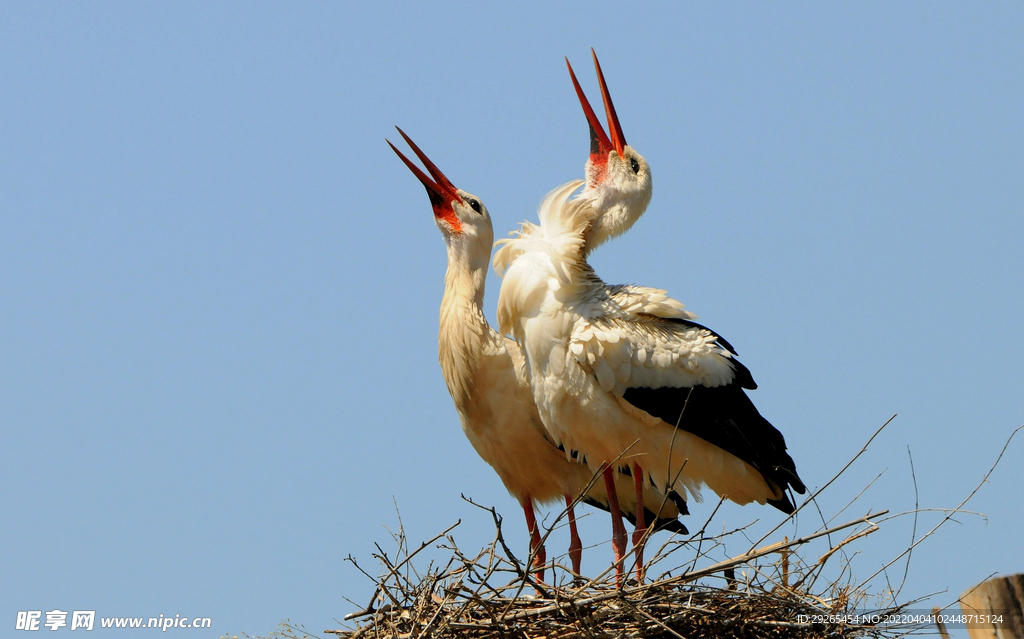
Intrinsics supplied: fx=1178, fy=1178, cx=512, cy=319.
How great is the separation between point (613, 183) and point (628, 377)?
1053 millimetres

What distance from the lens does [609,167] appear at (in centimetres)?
539

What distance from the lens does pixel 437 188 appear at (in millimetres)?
5895

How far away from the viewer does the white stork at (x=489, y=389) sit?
5.39 m

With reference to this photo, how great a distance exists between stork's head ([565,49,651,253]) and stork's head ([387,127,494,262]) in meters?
0.62

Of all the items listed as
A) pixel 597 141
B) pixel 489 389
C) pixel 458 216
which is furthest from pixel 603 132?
pixel 489 389

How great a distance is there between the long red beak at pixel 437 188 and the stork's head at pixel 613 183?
2.43ft

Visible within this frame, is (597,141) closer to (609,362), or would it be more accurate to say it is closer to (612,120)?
(612,120)

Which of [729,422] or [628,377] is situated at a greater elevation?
[628,377]

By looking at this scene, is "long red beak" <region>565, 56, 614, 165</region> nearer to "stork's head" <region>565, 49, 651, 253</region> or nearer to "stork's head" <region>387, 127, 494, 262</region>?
"stork's head" <region>565, 49, 651, 253</region>

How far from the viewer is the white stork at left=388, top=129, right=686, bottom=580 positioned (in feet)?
17.7

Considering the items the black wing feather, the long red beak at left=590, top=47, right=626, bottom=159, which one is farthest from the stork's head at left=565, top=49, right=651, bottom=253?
the black wing feather

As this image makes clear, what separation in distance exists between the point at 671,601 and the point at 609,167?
2.26 m

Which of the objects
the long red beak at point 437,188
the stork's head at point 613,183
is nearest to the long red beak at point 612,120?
the stork's head at point 613,183

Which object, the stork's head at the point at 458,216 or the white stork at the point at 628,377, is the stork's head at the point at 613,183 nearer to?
the white stork at the point at 628,377
